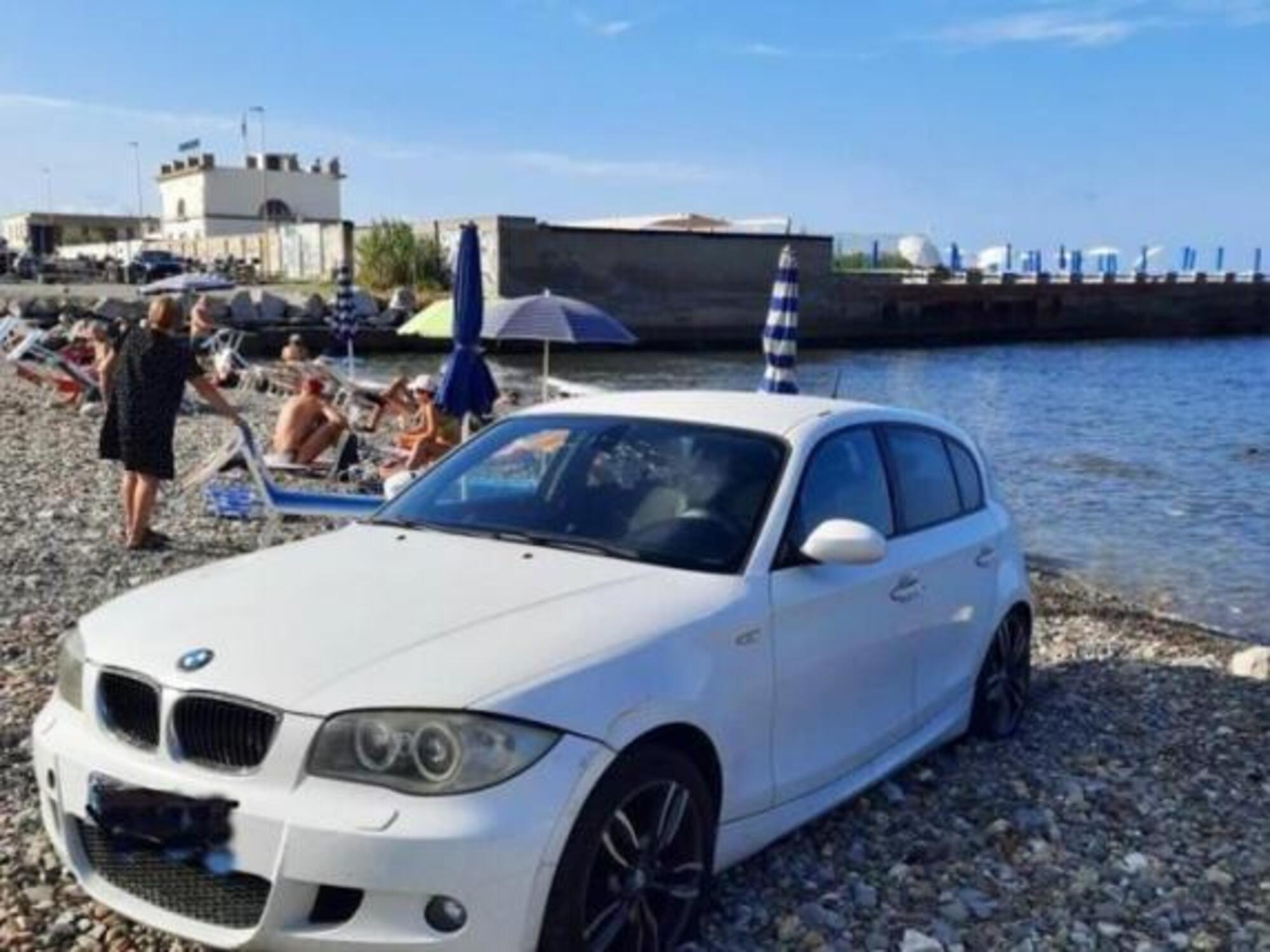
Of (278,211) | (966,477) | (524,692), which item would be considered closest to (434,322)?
(966,477)

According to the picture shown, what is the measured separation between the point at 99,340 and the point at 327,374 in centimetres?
364

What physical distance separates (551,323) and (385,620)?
414 inches

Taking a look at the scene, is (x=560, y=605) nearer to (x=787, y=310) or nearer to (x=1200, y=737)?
(x=1200, y=737)

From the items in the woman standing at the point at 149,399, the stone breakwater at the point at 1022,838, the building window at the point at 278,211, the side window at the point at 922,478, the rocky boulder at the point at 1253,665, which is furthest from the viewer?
the building window at the point at 278,211

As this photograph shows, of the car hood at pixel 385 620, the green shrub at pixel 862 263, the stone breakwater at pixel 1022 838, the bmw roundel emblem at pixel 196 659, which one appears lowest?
the stone breakwater at pixel 1022 838

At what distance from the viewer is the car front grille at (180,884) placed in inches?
129

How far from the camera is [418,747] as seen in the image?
3.27m

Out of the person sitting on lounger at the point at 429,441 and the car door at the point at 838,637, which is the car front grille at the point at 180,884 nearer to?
the car door at the point at 838,637

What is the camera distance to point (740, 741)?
4.00 m

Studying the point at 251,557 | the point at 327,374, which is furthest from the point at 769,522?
the point at 327,374

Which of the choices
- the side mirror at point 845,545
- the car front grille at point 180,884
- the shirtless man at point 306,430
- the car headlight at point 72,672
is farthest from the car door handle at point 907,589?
the shirtless man at point 306,430

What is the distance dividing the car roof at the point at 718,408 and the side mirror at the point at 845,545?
0.56 meters

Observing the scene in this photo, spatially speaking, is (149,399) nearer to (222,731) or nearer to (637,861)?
(222,731)

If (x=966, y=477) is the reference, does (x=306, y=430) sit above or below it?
below
